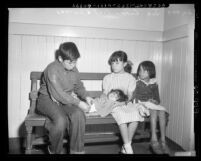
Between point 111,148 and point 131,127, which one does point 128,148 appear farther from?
point 111,148

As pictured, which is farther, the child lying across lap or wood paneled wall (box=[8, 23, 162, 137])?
wood paneled wall (box=[8, 23, 162, 137])

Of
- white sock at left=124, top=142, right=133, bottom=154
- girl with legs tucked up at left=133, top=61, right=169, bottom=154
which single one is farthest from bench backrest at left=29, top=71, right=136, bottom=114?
white sock at left=124, top=142, right=133, bottom=154

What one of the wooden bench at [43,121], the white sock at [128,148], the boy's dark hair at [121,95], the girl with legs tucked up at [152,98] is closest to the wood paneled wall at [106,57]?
the wooden bench at [43,121]

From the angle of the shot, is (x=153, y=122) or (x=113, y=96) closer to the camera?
(x=153, y=122)

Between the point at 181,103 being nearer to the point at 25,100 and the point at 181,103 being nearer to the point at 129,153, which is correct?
the point at 129,153

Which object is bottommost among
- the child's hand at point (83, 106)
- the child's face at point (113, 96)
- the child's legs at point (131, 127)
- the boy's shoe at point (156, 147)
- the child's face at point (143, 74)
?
the boy's shoe at point (156, 147)

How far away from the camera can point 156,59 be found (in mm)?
2445

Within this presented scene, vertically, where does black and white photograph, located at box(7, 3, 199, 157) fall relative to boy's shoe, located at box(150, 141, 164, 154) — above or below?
above

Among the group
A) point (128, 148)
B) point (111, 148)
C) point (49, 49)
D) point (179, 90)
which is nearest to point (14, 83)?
point (49, 49)

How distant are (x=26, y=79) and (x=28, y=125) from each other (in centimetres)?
69

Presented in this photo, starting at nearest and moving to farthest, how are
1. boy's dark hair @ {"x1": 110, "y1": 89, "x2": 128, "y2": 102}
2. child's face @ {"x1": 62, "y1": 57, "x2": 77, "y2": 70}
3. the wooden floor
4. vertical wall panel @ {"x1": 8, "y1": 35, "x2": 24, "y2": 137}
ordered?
child's face @ {"x1": 62, "y1": 57, "x2": 77, "y2": 70} → the wooden floor → boy's dark hair @ {"x1": 110, "y1": 89, "x2": 128, "y2": 102} → vertical wall panel @ {"x1": 8, "y1": 35, "x2": 24, "y2": 137}

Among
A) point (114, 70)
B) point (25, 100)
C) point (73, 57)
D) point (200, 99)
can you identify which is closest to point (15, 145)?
point (25, 100)

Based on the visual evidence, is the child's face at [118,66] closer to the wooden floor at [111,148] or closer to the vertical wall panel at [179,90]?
the vertical wall panel at [179,90]

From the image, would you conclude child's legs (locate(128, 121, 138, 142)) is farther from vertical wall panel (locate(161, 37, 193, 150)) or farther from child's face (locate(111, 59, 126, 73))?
child's face (locate(111, 59, 126, 73))
